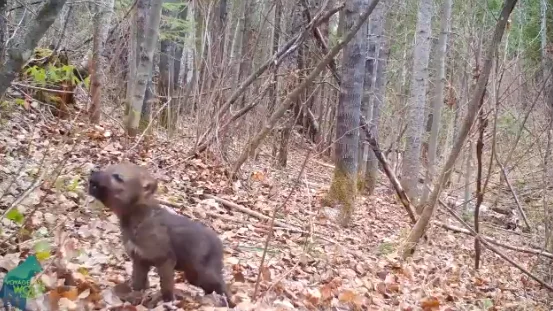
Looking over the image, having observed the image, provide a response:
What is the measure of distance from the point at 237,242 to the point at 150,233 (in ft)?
9.06

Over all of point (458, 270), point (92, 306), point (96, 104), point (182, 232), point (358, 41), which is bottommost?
point (458, 270)

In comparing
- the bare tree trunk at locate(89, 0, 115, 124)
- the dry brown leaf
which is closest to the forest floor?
the dry brown leaf

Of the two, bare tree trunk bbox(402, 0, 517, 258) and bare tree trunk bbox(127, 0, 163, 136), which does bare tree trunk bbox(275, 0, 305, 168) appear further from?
bare tree trunk bbox(402, 0, 517, 258)

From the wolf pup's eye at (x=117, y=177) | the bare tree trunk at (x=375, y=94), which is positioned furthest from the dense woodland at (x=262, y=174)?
the wolf pup's eye at (x=117, y=177)

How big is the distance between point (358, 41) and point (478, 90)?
243cm

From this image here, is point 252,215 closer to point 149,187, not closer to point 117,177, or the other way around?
point 149,187

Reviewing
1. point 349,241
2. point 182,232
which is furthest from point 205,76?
point 182,232

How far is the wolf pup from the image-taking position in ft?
13.0

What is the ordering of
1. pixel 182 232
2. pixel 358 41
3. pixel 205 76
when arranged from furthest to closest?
pixel 205 76, pixel 358 41, pixel 182 232

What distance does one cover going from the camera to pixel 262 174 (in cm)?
1071

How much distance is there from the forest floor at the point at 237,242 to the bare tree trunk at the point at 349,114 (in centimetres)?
47

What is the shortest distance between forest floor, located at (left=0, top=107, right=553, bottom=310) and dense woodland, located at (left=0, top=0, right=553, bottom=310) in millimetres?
29

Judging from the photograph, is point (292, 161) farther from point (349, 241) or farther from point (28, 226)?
point (28, 226)

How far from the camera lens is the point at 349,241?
854 centimetres
